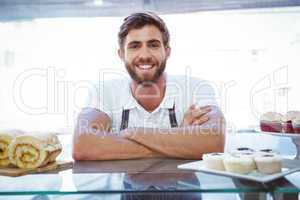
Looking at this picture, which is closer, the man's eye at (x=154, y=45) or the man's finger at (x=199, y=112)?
the man's finger at (x=199, y=112)

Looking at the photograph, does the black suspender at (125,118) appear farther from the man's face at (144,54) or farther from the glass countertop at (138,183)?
the glass countertop at (138,183)

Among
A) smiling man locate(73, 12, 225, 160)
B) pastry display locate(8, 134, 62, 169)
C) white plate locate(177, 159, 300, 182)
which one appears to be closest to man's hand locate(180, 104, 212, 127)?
smiling man locate(73, 12, 225, 160)

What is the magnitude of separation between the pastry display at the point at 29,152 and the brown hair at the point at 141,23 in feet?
3.35

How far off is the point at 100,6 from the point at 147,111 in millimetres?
763

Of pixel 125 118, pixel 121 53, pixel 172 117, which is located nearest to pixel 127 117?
pixel 125 118

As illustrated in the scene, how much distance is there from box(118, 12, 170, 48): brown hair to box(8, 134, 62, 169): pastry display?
102 cm

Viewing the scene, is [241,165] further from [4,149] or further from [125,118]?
[125,118]

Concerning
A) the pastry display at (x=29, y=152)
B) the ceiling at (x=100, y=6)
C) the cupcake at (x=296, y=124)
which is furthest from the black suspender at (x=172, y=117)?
the pastry display at (x=29, y=152)

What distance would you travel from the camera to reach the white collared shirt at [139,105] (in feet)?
5.16

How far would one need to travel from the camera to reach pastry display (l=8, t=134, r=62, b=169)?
851 mm

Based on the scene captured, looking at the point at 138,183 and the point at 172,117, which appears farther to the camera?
the point at 172,117

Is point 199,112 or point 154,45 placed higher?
Answer: point 154,45

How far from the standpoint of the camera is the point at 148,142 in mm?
1104

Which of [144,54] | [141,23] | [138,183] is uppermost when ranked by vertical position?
[141,23]
